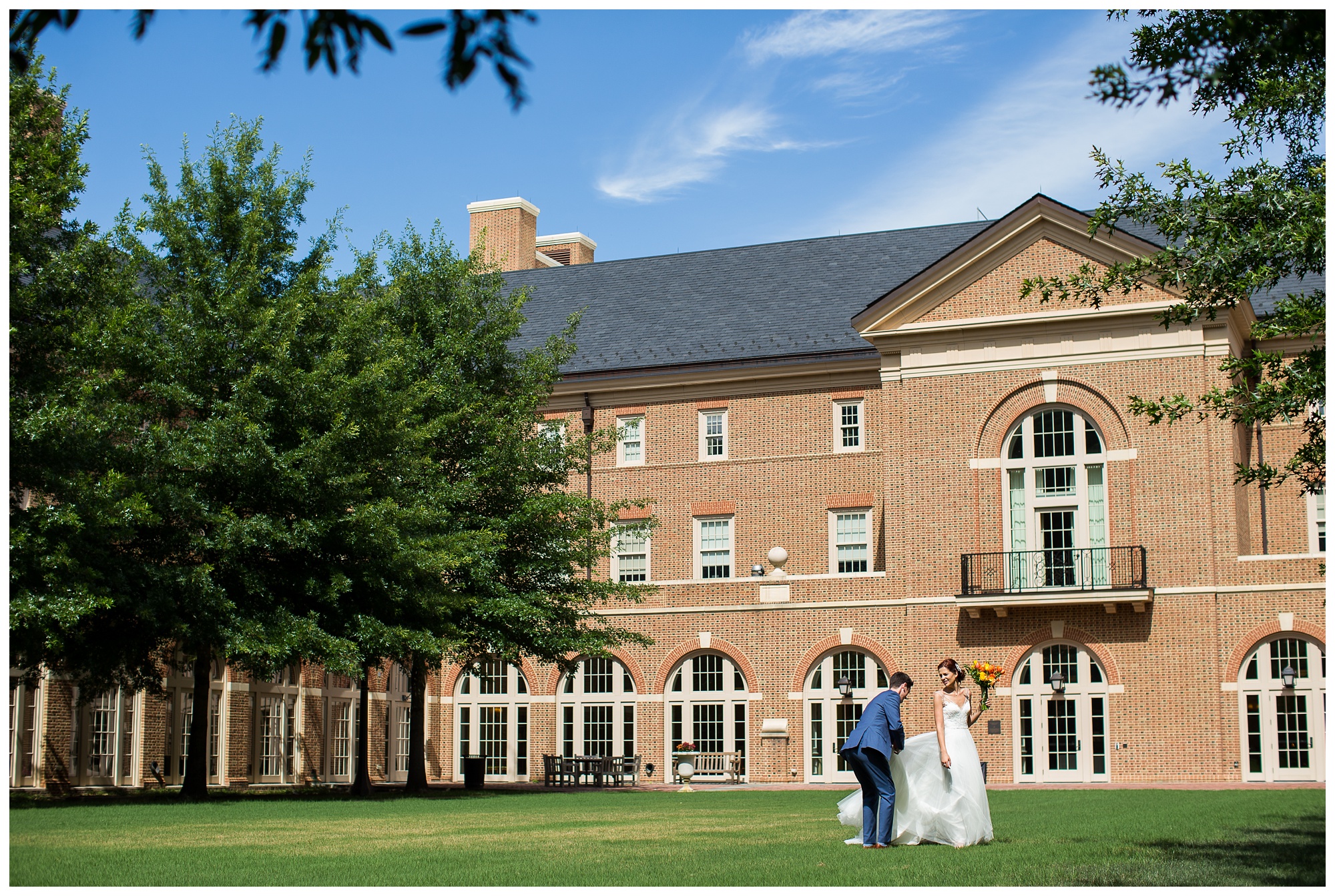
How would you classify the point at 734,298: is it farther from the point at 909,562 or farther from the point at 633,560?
the point at 909,562

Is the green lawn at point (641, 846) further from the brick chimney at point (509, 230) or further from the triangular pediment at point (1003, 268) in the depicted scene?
the brick chimney at point (509, 230)

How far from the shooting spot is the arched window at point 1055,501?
30.4m

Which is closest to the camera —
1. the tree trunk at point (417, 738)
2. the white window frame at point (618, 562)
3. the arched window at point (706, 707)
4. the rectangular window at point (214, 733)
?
the tree trunk at point (417, 738)

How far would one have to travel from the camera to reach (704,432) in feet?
117

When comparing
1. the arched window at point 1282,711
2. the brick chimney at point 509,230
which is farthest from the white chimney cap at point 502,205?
the arched window at point 1282,711

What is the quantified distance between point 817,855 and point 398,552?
502 inches

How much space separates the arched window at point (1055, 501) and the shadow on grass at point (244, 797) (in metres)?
11.4

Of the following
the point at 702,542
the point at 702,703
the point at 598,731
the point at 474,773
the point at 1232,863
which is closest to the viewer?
the point at 1232,863

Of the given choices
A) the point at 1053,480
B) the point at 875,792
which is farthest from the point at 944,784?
the point at 1053,480

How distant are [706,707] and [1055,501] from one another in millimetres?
9051

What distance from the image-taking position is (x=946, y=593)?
3097 cm

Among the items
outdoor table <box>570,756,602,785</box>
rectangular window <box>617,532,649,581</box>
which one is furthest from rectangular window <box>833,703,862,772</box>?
rectangular window <box>617,532,649,581</box>

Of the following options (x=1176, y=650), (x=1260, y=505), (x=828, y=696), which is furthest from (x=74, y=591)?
(x=1260, y=505)

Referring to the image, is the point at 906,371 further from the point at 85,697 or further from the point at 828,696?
the point at 85,697
